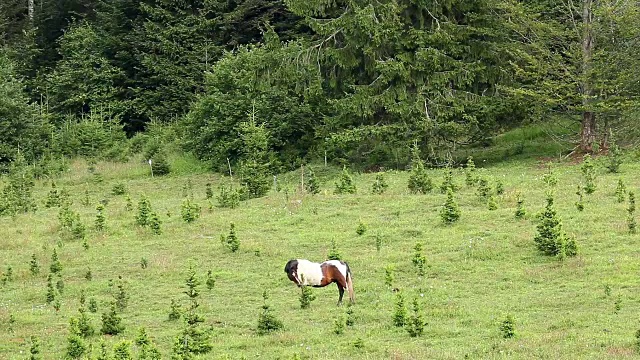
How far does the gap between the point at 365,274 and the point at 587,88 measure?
14057mm

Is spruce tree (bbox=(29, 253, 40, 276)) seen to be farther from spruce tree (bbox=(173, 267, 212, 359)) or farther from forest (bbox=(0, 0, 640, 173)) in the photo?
forest (bbox=(0, 0, 640, 173))

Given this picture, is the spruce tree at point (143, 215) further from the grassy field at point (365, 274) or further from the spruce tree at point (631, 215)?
the spruce tree at point (631, 215)

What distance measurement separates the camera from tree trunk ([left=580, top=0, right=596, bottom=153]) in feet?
91.0

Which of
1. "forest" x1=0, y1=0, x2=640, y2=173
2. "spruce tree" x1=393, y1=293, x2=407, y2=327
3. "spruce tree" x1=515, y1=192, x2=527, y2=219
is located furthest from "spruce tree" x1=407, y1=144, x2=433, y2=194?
"spruce tree" x1=393, y1=293, x2=407, y2=327

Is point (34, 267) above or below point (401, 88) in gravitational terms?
below

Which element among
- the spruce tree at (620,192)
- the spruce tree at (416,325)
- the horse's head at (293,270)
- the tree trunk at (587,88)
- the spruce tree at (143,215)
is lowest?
the spruce tree at (416,325)

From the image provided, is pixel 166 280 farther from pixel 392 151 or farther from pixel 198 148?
pixel 198 148

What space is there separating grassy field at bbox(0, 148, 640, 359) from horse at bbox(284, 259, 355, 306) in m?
0.37

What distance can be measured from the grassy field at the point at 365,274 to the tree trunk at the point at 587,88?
2.74m

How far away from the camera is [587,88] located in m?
28.0

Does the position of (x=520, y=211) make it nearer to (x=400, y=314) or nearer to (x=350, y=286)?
(x=350, y=286)

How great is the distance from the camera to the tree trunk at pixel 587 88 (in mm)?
27734

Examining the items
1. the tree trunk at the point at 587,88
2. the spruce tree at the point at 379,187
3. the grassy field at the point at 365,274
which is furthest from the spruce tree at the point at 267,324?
the tree trunk at the point at 587,88

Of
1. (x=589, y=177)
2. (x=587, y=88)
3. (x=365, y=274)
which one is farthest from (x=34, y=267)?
(x=587, y=88)
